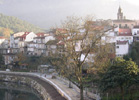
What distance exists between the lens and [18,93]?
37.0m

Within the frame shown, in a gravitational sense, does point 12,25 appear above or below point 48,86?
above

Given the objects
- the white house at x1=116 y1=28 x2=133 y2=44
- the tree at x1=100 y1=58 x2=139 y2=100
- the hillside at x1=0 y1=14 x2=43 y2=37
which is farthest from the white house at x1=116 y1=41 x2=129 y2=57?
the hillside at x1=0 y1=14 x2=43 y2=37

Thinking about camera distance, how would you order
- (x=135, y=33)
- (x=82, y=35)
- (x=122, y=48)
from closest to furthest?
(x=82, y=35) → (x=122, y=48) → (x=135, y=33)

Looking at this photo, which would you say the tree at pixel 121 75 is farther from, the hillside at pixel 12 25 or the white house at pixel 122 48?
the hillside at pixel 12 25

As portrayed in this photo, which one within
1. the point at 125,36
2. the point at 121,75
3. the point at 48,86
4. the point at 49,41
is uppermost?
the point at 125,36

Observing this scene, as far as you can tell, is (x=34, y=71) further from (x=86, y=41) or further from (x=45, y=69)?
(x=86, y=41)

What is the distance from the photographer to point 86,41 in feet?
69.1

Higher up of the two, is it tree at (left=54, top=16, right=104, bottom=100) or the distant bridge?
tree at (left=54, top=16, right=104, bottom=100)

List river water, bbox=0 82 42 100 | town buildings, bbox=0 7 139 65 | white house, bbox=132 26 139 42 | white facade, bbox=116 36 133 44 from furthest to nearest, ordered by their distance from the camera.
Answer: white house, bbox=132 26 139 42 → white facade, bbox=116 36 133 44 → town buildings, bbox=0 7 139 65 → river water, bbox=0 82 42 100

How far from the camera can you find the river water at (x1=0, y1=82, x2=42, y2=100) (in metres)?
33.6

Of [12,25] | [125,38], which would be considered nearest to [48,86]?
[125,38]

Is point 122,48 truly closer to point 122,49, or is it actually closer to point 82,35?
point 122,49

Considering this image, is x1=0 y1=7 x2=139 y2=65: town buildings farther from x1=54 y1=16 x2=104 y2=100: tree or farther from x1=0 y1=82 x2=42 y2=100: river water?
x1=54 y1=16 x2=104 y2=100: tree

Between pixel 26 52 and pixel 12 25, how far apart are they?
76.8 m
